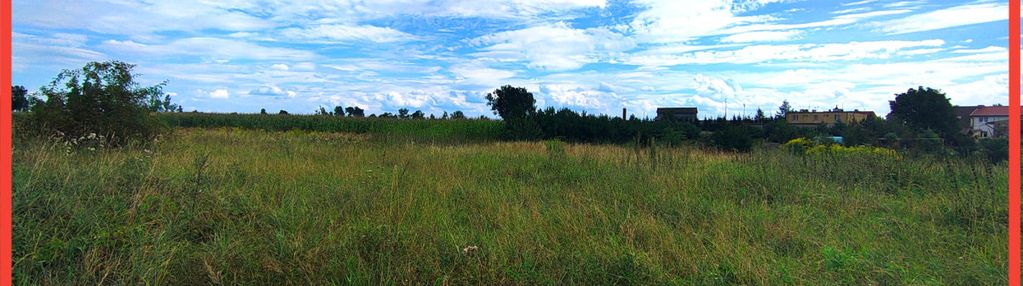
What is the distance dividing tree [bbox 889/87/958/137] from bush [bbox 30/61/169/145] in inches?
508

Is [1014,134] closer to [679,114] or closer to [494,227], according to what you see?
[494,227]

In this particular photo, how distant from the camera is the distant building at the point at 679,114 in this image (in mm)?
21641

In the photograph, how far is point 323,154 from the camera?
9422mm

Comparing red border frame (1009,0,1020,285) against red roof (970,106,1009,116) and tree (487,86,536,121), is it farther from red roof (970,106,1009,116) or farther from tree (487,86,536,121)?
tree (487,86,536,121)

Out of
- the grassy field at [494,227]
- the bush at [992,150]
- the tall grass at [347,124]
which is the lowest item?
the grassy field at [494,227]

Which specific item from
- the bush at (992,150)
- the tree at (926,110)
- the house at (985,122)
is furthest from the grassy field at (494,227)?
the tree at (926,110)

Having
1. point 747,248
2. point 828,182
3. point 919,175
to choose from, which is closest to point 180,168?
point 747,248

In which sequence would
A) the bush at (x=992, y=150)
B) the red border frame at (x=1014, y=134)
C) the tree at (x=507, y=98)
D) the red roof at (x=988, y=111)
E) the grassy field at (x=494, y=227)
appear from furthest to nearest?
the tree at (x=507, y=98), the bush at (x=992, y=150), the red roof at (x=988, y=111), the grassy field at (x=494, y=227), the red border frame at (x=1014, y=134)

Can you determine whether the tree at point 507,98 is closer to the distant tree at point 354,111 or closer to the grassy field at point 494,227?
the distant tree at point 354,111

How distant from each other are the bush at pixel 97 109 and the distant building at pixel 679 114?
1833cm

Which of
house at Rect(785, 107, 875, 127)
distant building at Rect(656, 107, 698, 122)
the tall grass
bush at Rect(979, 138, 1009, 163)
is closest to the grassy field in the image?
bush at Rect(979, 138, 1009, 163)

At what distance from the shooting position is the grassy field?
3.20m

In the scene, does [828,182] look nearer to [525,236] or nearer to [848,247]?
[848,247]

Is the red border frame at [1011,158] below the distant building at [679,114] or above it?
below
